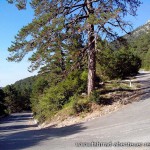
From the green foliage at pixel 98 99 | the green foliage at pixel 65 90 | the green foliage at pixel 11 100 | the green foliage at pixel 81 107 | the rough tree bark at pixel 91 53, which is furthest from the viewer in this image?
the green foliage at pixel 11 100

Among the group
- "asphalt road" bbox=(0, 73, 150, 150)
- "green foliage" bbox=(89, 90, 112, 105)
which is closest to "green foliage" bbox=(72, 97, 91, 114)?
"green foliage" bbox=(89, 90, 112, 105)

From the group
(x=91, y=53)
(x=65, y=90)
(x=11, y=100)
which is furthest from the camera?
(x=11, y=100)

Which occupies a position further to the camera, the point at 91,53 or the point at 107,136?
the point at 91,53

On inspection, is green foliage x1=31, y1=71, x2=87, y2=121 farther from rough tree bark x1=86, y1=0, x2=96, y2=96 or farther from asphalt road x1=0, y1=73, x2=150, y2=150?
asphalt road x1=0, y1=73, x2=150, y2=150

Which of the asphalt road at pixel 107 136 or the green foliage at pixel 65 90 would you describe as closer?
the asphalt road at pixel 107 136

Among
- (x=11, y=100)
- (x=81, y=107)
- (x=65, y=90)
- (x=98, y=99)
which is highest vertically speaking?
(x=65, y=90)

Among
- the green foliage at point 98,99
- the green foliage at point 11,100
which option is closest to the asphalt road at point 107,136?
the green foliage at point 98,99

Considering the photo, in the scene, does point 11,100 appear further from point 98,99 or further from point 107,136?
point 107,136

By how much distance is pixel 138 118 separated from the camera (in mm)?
14008

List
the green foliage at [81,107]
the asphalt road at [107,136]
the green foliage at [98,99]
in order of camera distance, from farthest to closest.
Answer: the green foliage at [98,99] → the green foliage at [81,107] → the asphalt road at [107,136]

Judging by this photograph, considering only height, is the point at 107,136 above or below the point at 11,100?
above

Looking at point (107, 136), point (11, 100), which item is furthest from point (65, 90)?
point (11, 100)

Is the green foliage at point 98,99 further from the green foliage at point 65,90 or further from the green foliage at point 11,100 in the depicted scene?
the green foliage at point 11,100

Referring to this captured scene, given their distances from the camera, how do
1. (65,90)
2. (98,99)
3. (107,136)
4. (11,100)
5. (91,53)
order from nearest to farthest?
(107,136), (98,99), (91,53), (65,90), (11,100)
